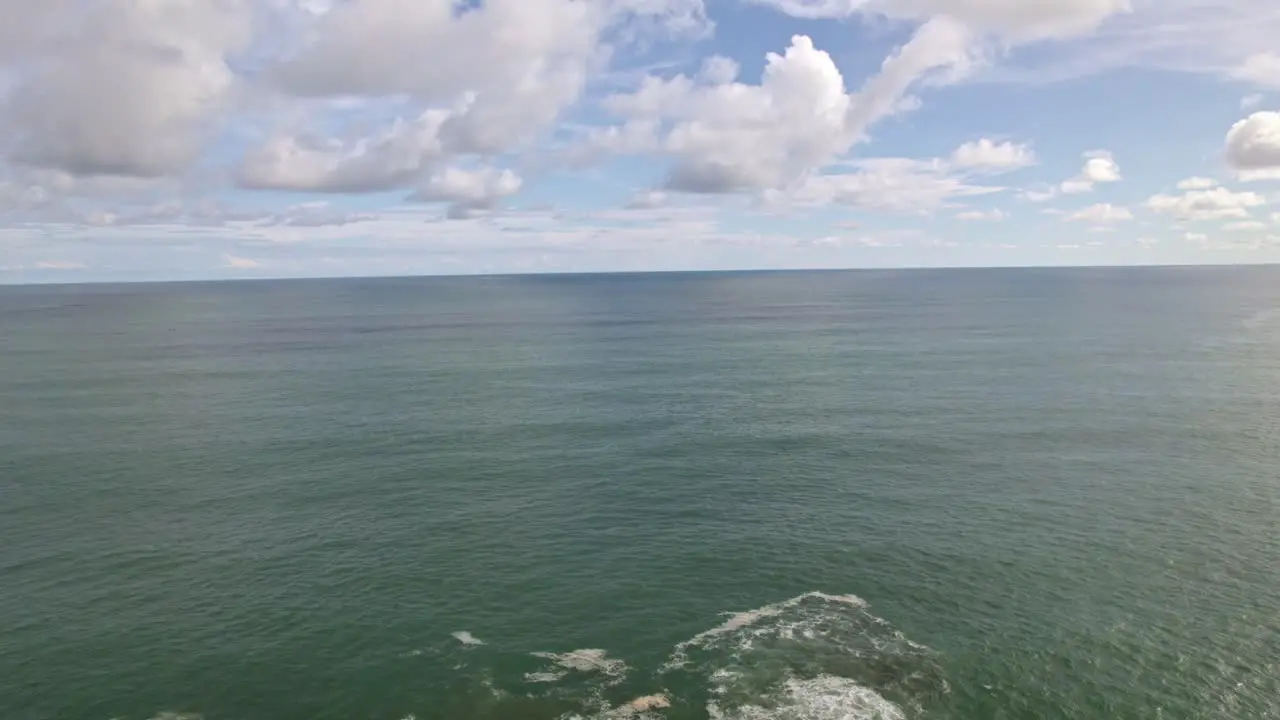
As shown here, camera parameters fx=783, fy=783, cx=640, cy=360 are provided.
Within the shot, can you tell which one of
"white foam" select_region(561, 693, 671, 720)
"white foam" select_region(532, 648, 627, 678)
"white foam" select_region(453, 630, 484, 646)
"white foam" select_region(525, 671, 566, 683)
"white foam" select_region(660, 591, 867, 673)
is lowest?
"white foam" select_region(561, 693, 671, 720)

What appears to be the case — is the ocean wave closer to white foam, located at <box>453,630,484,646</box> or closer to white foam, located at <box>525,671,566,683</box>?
white foam, located at <box>525,671,566,683</box>

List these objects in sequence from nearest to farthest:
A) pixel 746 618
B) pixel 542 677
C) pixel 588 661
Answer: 1. pixel 542 677
2. pixel 588 661
3. pixel 746 618

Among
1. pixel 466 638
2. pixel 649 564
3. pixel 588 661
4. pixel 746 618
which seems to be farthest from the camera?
pixel 649 564

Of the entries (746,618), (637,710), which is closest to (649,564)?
(746,618)

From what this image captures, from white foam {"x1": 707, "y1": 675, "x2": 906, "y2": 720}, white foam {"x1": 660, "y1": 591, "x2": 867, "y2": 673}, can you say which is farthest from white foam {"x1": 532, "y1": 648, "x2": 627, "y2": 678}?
white foam {"x1": 707, "y1": 675, "x2": 906, "y2": 720}

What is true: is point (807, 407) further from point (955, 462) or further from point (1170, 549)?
point (1170, 549)

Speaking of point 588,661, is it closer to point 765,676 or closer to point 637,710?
point 637,710

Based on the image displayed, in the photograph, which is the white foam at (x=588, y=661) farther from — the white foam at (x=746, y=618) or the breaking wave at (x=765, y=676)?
the white foam at (x=746, y=618)

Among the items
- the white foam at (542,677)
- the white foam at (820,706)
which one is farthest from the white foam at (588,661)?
the white foam at (820,706)

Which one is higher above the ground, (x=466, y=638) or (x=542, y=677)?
(x=466, y=638)
